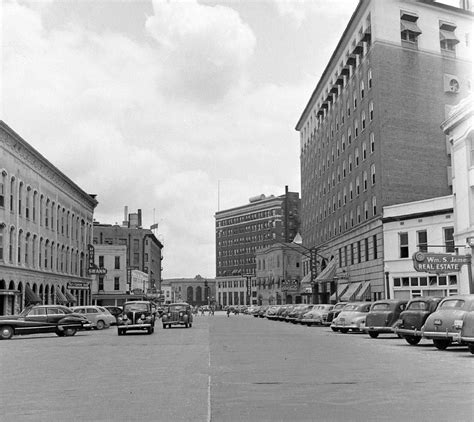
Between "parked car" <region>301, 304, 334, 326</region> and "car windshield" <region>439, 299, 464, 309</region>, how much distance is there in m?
22.9

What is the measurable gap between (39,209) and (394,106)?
103 feet

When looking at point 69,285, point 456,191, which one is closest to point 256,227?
point 69,285

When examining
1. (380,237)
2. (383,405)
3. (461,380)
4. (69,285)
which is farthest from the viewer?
(69,285)

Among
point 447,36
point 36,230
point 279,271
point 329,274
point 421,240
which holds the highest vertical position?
point 447,36

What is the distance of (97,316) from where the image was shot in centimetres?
4438

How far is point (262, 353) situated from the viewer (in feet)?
67.2

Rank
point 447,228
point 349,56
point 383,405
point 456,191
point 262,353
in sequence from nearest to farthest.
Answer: point 383,405
point 262,353
point 456,191
point 447,228
point 349,56

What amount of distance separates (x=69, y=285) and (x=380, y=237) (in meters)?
31.7

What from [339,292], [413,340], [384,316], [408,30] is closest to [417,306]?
[413,340]

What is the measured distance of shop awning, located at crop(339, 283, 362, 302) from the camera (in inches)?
2229

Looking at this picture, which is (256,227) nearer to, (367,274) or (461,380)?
(367,274)

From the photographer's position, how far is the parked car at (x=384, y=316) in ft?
93.0

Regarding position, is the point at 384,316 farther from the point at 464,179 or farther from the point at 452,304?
the point at 464,179

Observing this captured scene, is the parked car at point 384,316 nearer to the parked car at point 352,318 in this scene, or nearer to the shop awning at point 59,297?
the parked car at point 352,318
